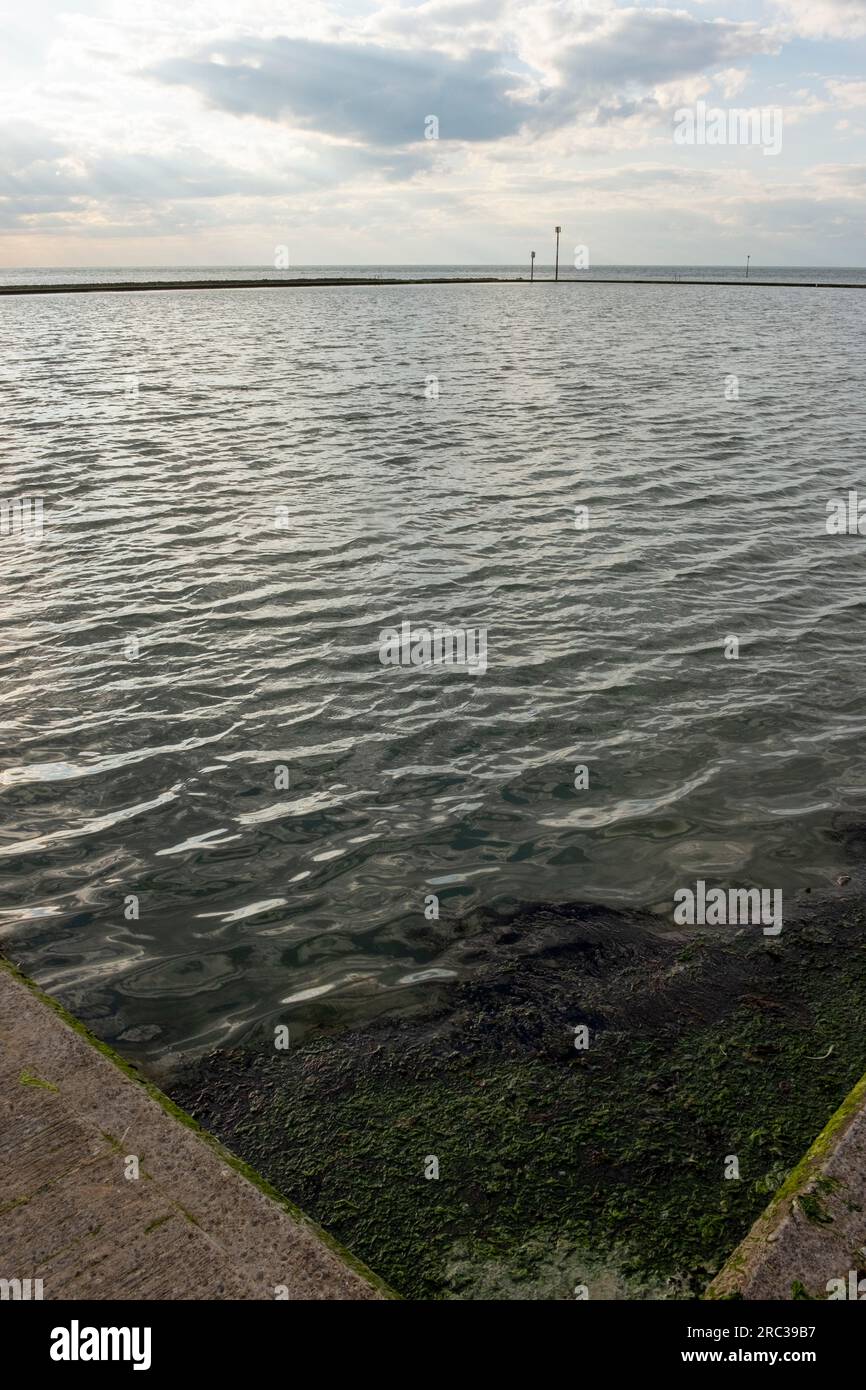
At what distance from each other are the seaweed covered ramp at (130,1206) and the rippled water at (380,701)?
1006 millimetres

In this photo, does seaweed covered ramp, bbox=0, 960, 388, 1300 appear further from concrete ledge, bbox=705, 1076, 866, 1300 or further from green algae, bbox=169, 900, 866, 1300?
concrete ledge, bbox=705, 1076, 866, 1300

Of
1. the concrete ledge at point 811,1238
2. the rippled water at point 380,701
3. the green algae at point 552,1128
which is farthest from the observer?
the rippled water at point 380,701

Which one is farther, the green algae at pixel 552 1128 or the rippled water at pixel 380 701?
the rippled water at pixel 380 701

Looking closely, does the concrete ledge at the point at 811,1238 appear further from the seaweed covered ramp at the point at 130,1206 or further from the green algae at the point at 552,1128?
the seaweed covered ramp at the point at 130,1206

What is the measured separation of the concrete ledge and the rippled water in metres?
2.32

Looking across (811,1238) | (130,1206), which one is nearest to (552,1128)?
(811,1238)

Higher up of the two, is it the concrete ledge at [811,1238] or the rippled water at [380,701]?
the rippled water at [380,701]

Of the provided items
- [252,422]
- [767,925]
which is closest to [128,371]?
[252,422]

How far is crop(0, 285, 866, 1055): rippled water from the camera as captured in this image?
5.69 meters

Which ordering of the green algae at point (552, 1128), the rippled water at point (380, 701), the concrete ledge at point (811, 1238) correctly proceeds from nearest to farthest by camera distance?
the concrete ledge at point (811, 1238) → the green algae at point (552, 1128) → the rippled water at point (380, 701)

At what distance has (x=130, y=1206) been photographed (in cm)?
327

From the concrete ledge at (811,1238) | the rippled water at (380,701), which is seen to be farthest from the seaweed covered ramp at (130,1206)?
the concrete ledge at (811,1238)

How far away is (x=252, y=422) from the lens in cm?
2350

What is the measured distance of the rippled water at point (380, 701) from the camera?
224 inches
